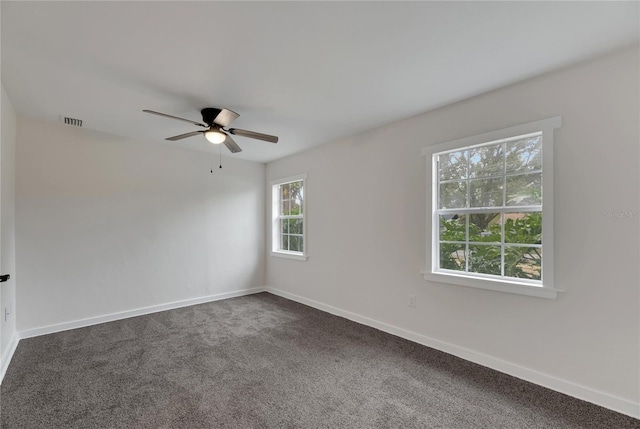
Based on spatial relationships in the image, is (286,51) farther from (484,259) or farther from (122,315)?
(122,315)

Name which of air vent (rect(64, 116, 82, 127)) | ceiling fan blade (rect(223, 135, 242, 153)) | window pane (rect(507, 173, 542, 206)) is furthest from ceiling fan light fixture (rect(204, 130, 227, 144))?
window pane (rect(507, 173, 542, 206))

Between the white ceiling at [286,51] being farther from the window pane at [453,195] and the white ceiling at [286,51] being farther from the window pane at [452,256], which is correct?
the window pane at [452,256]

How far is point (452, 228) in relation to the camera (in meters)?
2.98

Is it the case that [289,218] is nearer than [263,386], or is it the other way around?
[263,386]

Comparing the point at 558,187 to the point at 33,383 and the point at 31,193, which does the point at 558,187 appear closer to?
the point at 33,383

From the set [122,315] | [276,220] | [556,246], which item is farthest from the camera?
[276,220]

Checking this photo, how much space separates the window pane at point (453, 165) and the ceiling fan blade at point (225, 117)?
215 cm

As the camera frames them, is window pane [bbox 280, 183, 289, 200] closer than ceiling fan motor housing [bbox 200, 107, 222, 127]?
No

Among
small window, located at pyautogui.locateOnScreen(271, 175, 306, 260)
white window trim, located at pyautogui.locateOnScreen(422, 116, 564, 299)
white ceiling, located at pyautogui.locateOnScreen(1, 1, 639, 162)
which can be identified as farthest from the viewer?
small window, located at pyautogui.locateOnScreen(271, 175, 306, 260)

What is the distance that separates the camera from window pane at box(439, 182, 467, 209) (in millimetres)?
2904

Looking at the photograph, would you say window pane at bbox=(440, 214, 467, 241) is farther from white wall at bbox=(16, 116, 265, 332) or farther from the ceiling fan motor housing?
white wall at bbox=(16, 116, 265, 332)

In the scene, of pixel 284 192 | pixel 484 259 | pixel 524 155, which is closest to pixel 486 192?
pixel 524 155

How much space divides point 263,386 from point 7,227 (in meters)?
3.02

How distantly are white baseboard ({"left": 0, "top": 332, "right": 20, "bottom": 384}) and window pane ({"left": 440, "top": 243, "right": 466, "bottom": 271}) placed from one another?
409 cm
